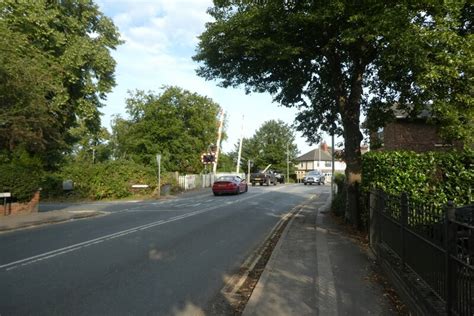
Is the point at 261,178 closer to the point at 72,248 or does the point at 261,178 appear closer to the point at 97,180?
the point at 97,180

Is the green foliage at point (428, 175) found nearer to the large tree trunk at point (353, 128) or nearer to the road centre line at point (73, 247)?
the large tree trunk at point (353, 128)

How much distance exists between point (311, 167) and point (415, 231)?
93966mm

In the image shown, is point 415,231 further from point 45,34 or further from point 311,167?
point 311,167

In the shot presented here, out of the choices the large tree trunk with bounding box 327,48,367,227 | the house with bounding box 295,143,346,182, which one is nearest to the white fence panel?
the large tree trunk with bounding box 327,48,367,227

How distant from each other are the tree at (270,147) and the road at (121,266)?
6887 centimetres

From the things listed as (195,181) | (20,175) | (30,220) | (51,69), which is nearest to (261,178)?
(195,181)

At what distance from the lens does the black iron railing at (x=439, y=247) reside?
12.5 ft

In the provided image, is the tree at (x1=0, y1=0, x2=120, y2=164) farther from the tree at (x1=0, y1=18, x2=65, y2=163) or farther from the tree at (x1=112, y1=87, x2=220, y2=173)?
the tree at (x1=112, y1=87, x2=220, y2=173)

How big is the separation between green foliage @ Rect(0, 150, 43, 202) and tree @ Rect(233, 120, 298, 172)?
210 feet

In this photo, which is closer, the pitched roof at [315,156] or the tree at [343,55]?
the tree at [343,55]

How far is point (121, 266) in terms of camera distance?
7.90m

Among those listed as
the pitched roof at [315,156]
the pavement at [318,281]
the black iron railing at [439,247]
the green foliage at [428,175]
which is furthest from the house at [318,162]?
the black iron railing at [439,247]

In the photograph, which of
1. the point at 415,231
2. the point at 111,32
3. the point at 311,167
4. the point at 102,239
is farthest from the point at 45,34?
the point at 311,167

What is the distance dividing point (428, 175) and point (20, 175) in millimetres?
15927
